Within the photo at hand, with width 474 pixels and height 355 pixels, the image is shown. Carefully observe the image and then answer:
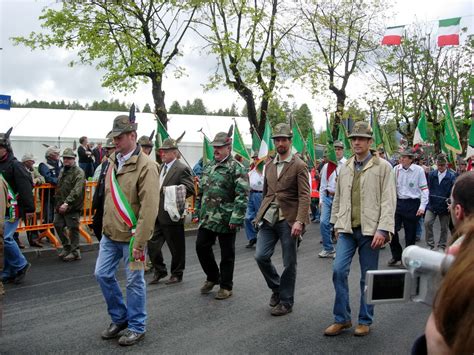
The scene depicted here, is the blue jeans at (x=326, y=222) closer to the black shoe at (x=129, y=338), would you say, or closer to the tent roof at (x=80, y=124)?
the black shoe at (x=129, y=338)

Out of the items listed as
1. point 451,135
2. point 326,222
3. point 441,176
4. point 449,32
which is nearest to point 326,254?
point 326,222

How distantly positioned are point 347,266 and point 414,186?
410 centimetres

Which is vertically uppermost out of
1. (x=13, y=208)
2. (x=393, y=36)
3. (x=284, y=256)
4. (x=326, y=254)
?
(x=393, y=36)

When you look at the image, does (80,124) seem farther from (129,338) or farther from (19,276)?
(129,338)

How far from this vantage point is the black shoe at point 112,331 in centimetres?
480

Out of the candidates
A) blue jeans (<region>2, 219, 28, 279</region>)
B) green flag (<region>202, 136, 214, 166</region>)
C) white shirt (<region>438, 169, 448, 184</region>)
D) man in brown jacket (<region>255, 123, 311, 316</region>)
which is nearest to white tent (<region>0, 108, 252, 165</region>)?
green flag (<region>202, 136, 214, 166</region>)

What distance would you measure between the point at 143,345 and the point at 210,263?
207 cm

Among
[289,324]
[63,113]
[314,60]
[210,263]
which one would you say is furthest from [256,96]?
[289,324]

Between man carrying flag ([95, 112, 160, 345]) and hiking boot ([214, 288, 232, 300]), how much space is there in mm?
1635

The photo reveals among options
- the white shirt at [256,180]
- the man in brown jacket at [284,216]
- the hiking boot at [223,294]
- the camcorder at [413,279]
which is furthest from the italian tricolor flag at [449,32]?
the camcorder at [413,279]

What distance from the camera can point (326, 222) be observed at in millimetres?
9227

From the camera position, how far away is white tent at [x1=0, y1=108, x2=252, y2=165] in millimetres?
22062

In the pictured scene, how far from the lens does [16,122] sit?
2328 cm

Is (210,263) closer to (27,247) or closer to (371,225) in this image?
(371,225)
